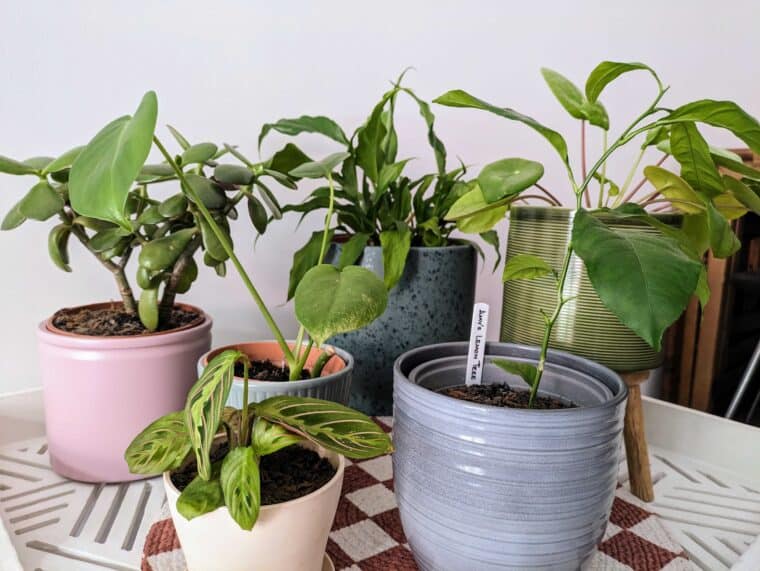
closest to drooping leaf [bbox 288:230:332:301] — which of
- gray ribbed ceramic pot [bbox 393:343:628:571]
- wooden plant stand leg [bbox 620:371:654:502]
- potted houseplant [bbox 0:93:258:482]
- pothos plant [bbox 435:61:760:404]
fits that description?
potted houseplant [bbox 0:93:258:482]

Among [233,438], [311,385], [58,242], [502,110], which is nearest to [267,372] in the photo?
[311,385]

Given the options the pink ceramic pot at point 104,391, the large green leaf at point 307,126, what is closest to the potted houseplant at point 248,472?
the pink ceramic pot at point 104,391

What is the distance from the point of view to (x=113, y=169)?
357mm

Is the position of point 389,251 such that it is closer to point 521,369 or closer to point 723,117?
point 521,369

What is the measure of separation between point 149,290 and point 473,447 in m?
0.47

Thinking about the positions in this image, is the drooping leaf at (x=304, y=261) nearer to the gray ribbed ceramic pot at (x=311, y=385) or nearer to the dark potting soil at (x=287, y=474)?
the gray ribbed ceramic pot at (x=311, y=385)

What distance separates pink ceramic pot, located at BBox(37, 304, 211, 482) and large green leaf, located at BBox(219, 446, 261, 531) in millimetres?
313

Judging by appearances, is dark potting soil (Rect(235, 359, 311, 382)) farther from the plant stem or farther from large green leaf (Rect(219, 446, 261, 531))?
large green leaf (Rect(219, 446, 261, 531))

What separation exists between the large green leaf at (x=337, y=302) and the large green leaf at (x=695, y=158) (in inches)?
11.7

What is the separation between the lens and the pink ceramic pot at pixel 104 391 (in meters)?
0.68

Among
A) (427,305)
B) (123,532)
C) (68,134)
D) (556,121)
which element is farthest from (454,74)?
(123,532)

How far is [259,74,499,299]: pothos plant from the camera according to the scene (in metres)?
0.78

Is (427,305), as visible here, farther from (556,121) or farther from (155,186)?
(556,121)

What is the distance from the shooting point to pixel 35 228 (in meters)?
0.86
